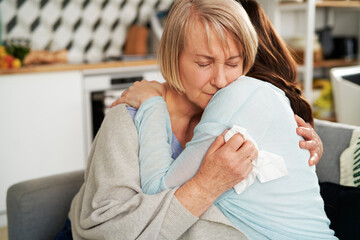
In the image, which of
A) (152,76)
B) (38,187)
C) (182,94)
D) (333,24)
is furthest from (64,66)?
(333,24)

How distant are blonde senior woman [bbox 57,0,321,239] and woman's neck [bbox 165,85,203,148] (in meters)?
0.08

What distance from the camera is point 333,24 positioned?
4398mm

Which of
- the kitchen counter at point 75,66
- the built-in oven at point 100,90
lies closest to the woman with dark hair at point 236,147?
the kitchen counter at point 75,66

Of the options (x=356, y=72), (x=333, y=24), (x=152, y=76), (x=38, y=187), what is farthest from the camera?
(x=333, y=24)

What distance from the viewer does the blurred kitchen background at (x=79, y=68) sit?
2.80 metres

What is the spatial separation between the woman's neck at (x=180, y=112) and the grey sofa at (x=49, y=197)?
503mm

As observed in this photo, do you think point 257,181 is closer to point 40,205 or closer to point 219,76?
point 219,76

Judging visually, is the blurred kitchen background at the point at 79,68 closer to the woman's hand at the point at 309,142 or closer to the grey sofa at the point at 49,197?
the grey sofa at the point at 49,197

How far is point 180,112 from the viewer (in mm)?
1346

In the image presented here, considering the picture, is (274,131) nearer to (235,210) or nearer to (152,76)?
(235,210)

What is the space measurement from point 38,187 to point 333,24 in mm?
3848

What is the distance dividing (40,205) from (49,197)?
0.14 ft

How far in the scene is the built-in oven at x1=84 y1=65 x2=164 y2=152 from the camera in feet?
10.2

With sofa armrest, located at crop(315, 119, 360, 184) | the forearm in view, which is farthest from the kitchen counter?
the forearm
